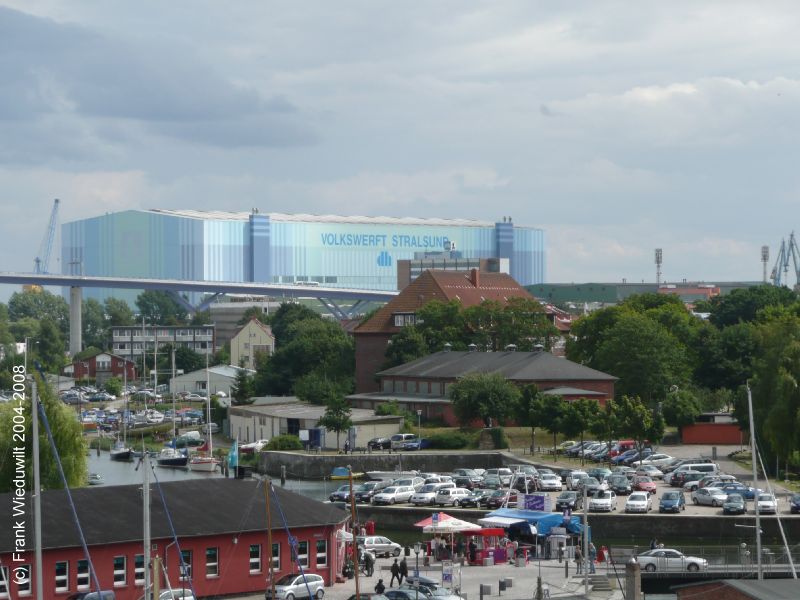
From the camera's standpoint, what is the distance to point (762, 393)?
55750 mm

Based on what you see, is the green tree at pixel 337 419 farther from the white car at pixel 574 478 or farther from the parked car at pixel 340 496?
the parked car at pixel 340 496

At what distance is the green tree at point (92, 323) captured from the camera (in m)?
180

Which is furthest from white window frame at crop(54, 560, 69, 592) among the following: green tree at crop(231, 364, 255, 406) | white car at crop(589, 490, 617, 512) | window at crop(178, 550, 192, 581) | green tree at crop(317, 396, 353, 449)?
green tree at crop(231, 364, 255, 406)

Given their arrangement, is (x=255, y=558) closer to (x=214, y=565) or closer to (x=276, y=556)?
(x=276, y=556)

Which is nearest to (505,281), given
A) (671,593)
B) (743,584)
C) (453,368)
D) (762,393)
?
(453,368)

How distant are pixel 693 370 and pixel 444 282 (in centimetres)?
2164

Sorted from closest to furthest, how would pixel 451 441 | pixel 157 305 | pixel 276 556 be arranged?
pixel 276 556 < pixel 451 441 < pixel 157 305

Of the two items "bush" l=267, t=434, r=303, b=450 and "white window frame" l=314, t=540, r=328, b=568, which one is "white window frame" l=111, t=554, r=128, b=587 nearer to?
"white window frame" l=314, t=540, r=328, b=568

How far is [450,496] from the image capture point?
48.4 meters

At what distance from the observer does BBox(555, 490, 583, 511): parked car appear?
4531 centimetres

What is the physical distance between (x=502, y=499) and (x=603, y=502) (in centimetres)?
325

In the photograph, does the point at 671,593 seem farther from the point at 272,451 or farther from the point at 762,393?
the point at 272,451

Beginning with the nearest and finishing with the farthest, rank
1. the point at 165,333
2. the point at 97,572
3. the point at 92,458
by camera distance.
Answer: the point at 97,572 → the point at 92,458 → the point at 165,333

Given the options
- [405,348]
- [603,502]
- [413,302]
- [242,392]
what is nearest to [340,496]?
[603,502]
